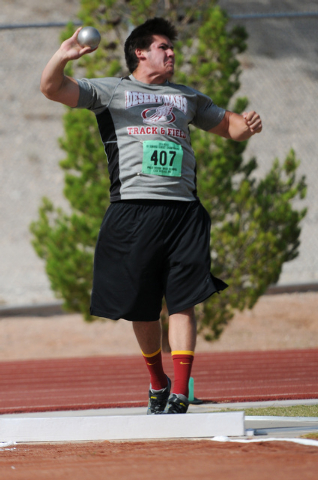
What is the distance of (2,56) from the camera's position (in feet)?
52.8

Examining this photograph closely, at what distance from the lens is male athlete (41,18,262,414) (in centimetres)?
246

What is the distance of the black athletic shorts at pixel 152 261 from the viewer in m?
2.46

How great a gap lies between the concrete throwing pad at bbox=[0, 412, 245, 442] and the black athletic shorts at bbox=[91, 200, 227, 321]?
1.74 ft

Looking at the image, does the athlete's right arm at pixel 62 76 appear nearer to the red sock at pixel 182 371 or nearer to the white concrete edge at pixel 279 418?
the red sock at pixel 182 371

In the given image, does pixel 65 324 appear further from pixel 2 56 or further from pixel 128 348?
pixel 2 56

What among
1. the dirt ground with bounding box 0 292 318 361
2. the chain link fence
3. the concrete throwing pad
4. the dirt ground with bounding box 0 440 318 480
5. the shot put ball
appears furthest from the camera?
the chain link fence

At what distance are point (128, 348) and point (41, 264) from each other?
4191mm

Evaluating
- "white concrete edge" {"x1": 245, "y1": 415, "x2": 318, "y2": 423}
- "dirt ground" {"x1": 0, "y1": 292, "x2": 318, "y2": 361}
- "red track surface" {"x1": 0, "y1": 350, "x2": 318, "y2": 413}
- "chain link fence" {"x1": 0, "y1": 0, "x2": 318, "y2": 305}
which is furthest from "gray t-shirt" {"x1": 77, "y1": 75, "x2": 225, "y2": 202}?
"chain link fence" {"x1": 0, "y1": 0, "x2": 318, "y2": 305}

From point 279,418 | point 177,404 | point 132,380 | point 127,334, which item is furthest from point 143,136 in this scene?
point 127,334

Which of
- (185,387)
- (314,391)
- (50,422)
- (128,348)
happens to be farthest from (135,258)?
(128,348)

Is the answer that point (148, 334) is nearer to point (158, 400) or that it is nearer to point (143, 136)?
point (158, 400)

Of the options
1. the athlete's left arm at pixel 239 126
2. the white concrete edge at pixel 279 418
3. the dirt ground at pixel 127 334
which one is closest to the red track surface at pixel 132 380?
the white concrete edge at pixel 279 418

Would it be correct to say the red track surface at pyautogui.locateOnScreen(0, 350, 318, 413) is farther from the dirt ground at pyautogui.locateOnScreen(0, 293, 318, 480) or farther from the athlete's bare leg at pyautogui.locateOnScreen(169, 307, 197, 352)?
the dirt ground at pyautogui.locateOnScreen(0, 293, 318, 480)

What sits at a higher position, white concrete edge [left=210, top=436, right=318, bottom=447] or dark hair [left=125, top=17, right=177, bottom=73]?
dark hair [left=125, top=17, right=177, bottom=73]
